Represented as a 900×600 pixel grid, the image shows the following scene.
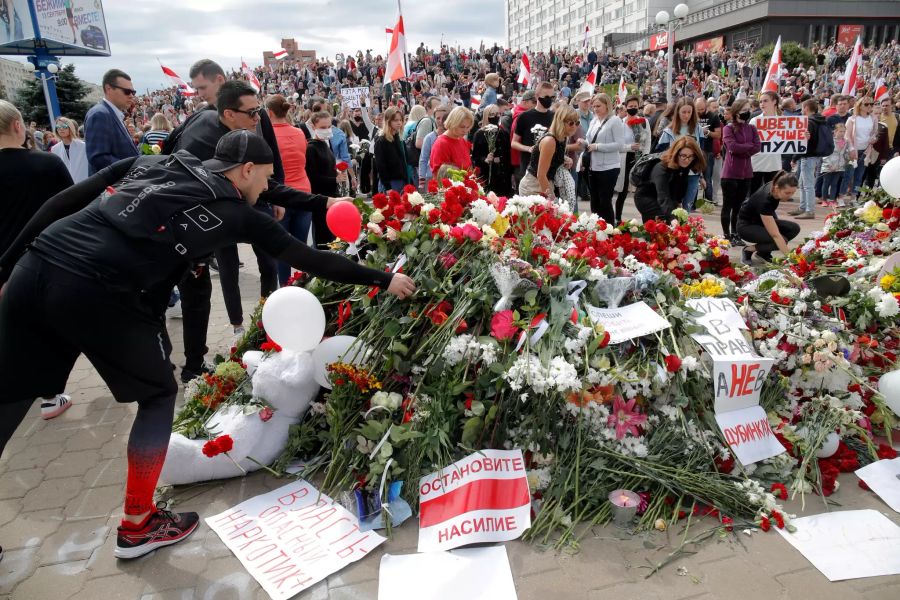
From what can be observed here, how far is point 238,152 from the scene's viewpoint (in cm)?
244

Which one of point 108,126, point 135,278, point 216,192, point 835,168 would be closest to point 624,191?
point 835,168

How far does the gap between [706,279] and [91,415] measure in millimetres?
4056

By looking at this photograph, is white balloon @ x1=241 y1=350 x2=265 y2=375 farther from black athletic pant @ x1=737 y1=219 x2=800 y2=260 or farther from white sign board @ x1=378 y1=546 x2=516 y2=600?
black athletic pant @ x1=737 y1=219 x2=800 y2=260

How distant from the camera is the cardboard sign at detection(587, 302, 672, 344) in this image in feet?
9.68

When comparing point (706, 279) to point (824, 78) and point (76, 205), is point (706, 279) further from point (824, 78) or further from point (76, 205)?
point (824, 78)

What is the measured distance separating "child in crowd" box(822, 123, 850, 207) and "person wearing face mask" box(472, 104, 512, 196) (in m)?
5.55

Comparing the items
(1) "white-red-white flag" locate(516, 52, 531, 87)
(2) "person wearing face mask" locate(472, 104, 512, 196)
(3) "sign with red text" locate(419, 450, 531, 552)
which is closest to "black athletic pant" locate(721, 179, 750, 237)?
(2) "person wearing face mask" locate(472, 104, 512, 196)

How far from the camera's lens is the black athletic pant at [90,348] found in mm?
2189

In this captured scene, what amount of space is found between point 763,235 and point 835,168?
5009 mm

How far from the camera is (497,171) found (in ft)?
25.0

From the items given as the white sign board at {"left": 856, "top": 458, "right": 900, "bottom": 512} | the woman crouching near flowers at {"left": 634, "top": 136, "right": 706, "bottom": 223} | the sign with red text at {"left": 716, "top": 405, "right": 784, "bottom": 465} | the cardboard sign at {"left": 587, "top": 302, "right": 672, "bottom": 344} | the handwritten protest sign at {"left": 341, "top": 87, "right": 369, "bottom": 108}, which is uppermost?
the handwritten protest sign at {"left": 341, "top": 87, "right": 369, "bottom": 108}

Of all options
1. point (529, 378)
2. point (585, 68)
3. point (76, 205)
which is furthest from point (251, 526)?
point (585, 68)

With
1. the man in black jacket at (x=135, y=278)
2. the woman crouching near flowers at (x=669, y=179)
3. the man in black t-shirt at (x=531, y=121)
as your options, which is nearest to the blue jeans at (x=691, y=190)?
the woman crouching near flowers at (x=669, y=179)

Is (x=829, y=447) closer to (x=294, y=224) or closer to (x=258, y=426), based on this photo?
(x=258, y=426)
